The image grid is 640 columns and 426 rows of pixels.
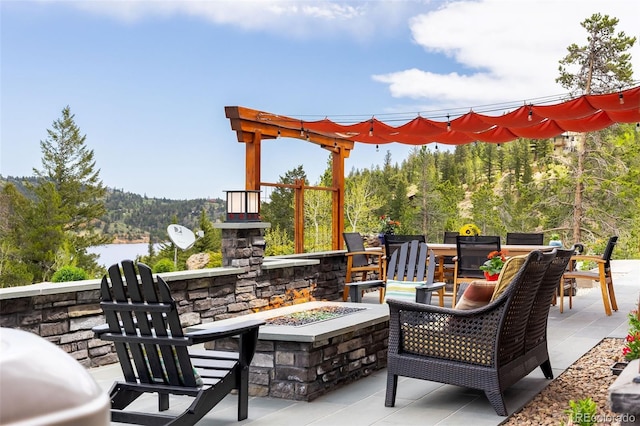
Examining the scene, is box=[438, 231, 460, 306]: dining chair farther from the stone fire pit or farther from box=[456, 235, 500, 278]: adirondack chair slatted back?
the stone fire pit

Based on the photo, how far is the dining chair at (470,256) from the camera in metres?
7.84

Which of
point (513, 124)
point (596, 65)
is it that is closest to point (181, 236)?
point (513, 124)

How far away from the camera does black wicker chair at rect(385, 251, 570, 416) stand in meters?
3.84

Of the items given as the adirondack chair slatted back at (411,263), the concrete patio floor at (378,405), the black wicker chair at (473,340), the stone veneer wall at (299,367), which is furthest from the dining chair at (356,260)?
the black wicker chair at (473,340)

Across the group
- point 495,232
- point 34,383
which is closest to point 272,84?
point 495,232

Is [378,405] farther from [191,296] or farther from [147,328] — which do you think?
[191,296]

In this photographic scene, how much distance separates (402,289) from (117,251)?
34234 millimetres

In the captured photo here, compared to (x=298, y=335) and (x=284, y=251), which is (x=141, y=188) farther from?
(x=298, y=335)

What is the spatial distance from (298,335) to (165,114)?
4475cm

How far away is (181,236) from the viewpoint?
10680mm

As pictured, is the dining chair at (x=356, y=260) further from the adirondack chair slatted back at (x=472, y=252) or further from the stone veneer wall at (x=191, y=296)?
the adirondack chair slatted back at (x=472, y=252)

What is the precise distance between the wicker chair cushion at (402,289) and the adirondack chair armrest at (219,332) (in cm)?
287

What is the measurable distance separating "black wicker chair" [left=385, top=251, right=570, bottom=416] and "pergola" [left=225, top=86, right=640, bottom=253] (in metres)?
3.37

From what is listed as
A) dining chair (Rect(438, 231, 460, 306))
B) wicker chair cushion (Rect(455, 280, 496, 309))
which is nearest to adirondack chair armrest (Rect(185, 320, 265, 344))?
wicker chair cushion (Rect(455, 280, 496, 309))
